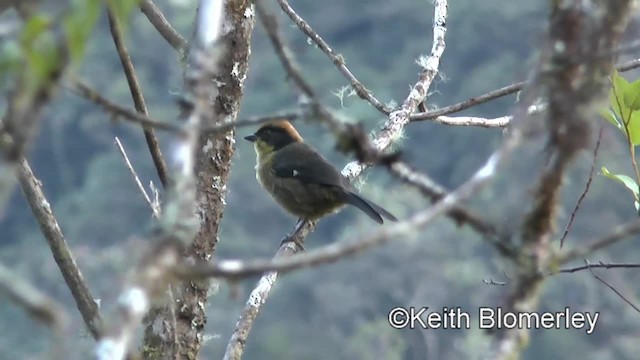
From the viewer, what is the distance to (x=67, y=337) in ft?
3.47

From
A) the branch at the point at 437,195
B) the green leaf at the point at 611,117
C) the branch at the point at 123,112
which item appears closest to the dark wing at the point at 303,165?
the green leaf at the point at 611,117

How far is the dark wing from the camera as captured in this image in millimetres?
4672

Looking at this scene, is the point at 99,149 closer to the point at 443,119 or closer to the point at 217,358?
the point at 217,358

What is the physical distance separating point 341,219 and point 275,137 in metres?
20.6

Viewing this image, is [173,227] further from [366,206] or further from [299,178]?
[299,178]

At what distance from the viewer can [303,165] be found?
16.1ft

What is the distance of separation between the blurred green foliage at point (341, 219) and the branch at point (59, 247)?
12494 millimetres

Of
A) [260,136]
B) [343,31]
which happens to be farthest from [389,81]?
[260,136]

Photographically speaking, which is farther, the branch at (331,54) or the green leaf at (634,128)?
the branch at (331,54)

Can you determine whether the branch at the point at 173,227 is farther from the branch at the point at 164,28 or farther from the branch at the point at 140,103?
the branch at the point at 164,28

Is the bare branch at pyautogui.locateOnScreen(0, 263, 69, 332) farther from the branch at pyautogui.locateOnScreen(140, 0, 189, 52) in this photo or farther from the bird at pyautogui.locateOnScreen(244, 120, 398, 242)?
the bird at pyautogui.locateOnScreen(244, 120, 398, 242)

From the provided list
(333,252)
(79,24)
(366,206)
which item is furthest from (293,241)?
(79,24)

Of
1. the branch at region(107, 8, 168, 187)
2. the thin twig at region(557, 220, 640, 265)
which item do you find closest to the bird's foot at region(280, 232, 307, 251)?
the branch at region(107, 8, 168, 187)

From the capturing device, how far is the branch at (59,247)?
2430 mm
